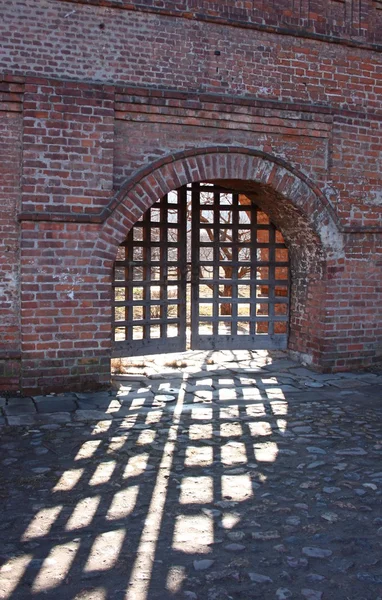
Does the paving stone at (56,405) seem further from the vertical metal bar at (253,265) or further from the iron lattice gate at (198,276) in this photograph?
the vertical metal bar at (253,265)

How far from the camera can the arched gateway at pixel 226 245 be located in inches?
253

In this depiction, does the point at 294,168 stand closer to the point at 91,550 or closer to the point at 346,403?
the point at 346,403

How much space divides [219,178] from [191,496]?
4012 mm

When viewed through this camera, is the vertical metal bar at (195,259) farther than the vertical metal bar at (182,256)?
Yes

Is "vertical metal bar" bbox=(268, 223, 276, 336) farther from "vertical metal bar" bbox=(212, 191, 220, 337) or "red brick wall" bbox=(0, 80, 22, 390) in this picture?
"red brick wall" bbox=(0, 80, 22, 390)

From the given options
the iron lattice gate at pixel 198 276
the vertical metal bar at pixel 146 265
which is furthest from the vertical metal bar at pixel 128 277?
the vertical metal bar at pixel 146 265

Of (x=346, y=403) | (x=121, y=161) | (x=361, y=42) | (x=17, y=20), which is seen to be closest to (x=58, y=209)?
(x=121, y=161)

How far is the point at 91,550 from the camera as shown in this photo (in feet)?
9.65

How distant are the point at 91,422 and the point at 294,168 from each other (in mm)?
3848

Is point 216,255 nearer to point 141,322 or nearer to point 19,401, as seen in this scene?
point 141,322

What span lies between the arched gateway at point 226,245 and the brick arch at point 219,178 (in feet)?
0.04

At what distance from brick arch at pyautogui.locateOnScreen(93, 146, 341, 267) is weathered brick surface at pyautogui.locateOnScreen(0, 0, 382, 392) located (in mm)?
17

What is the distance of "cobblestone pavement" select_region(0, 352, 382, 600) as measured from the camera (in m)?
2.71

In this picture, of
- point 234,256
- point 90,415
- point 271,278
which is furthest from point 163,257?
point 90,415
